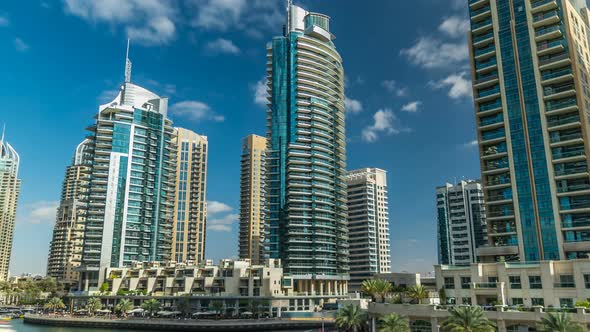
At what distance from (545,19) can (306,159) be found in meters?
86.9

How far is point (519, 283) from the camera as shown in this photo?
245 feet

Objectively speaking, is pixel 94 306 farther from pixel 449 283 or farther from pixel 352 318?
pixel 449 283

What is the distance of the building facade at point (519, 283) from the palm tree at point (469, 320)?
17.0m

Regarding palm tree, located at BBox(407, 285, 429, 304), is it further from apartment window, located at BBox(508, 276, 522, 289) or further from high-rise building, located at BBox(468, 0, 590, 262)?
high-rise building, located at BBox(468, 0, 590, 262)

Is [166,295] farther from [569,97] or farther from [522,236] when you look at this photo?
[569,97]

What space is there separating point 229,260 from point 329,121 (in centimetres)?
6235

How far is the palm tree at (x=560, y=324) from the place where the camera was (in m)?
48.7

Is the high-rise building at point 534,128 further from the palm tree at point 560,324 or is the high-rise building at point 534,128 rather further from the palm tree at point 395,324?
the palm tree at point 560,324

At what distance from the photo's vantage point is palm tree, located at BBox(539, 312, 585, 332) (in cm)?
4866

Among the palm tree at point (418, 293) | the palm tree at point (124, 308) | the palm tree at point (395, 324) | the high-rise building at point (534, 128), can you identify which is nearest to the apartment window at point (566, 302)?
the palm tree at point (418, 293)

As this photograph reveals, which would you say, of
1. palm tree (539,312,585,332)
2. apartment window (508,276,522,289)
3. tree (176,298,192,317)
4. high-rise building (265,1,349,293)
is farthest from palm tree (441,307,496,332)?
high-rise building (265,1,349,293)

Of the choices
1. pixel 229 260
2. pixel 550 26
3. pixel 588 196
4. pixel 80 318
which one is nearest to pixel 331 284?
pixel 229 260

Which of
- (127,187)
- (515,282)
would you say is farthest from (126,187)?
(515,282)

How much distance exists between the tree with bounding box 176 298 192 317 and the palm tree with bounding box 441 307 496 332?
95.7 m
